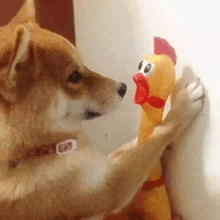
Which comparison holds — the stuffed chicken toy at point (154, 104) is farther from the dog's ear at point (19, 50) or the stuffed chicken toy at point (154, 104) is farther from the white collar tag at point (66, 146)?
the dog's ear at point (19, 50)

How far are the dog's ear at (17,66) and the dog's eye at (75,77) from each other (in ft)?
0.47

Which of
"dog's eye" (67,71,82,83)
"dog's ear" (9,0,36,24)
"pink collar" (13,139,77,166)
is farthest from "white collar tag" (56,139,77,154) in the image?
"dog's ear" (9,0,36,24)

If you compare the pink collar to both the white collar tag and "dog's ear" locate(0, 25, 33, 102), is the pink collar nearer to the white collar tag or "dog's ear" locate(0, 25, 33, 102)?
the white collar tag

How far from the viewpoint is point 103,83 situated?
1.09 metres

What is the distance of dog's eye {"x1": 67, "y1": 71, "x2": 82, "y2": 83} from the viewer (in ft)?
3.24

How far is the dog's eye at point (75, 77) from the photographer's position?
0.99 metres

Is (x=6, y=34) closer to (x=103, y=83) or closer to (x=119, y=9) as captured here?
(x=103, y=83)

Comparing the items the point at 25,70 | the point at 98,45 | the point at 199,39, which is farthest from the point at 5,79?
the point at 98,45

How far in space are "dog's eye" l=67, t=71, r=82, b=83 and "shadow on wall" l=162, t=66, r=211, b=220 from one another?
363mm

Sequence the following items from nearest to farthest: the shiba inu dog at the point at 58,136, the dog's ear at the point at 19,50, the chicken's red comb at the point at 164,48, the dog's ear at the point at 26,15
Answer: the dog's ear at the point at 19,50, the shiba inu dog at the point at 58,136, the chicken's red comb at the point at 164,48, the dog's ear at the point at 26,15

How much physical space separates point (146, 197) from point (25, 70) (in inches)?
26.1

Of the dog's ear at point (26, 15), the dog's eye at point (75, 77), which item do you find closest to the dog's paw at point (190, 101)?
the dog's eye at point (75, 77)

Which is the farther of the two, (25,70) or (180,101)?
(180,101)

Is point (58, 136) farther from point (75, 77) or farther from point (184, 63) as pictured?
point (184, 63)
